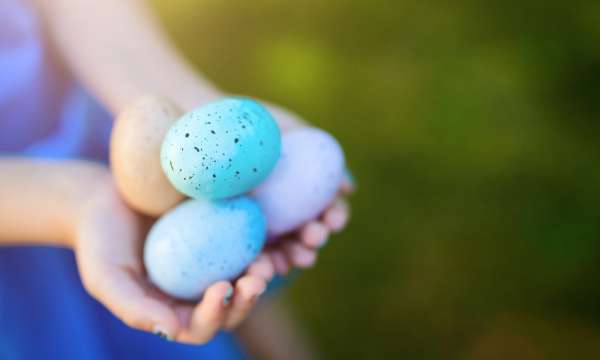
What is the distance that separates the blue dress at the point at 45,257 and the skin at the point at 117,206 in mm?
75

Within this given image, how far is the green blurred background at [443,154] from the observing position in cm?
184

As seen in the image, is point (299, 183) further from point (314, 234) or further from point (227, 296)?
point (227, 296)

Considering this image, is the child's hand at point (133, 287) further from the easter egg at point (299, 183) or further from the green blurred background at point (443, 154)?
the green blurred background at point (443, 154)

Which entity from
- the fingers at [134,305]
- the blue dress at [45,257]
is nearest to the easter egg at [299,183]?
the fingers at [134,305]

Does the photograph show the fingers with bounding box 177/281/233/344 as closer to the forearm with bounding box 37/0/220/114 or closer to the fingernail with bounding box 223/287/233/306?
the fingernail with bounding box 223/287/233/306

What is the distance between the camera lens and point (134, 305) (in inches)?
36.7

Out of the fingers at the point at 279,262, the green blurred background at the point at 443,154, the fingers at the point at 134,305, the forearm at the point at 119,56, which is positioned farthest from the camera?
the green blurred background at the point at 443,154

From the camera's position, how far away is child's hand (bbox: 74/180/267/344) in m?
0.93

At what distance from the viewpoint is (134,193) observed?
1.06 metres

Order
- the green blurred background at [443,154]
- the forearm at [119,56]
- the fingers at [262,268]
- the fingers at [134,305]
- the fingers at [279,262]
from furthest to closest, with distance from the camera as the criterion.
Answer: the green blurred background at [443,154]
the forearm at [119,56]
the fingers at [279,262]
the fingers at [262,268]
the fingers at [134,305]

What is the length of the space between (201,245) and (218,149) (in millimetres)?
156


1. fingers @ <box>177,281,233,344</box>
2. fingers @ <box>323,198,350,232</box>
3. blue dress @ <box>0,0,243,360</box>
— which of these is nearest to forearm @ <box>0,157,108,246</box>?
blue dress @ <box>0,0,243,360</box>

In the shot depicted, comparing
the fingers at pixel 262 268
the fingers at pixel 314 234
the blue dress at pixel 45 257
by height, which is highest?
the fingers at pixel 314 234

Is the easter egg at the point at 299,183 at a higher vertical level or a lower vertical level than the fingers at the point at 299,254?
higher
